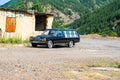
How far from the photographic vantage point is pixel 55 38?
32.7 metres

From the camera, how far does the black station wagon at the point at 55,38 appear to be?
1257 inches

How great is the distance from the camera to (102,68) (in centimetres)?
1661

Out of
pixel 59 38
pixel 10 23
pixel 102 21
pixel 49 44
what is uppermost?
pixel 102 21

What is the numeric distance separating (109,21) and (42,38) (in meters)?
109

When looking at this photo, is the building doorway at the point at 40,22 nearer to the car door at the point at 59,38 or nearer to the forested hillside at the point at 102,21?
the car door at the point at 59,38

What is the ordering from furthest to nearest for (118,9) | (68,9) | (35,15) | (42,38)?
(68,9) < (118,9) < (35,15) < (42,38)

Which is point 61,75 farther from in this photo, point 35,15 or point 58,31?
point 35,15

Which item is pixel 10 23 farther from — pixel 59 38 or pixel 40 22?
pixel 40 22

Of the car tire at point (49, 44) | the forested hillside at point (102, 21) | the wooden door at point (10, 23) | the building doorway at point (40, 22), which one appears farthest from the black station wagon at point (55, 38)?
the forested hillside at point (102, 21)

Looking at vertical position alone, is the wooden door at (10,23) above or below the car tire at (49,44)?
above

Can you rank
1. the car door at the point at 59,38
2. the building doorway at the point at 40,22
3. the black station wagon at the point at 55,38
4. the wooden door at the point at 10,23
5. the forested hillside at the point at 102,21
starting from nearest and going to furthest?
the black station wagon at the point at 55,38
the car door at the point at 59,38
the wooden door at the point at 10,23
the building doorway at the point at 40,22
the forested hillside at the point at 102,21

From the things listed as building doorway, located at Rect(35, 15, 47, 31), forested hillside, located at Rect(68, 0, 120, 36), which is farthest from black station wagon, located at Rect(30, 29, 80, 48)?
forested hillside, located at Rect(68, 0, 120, 36)

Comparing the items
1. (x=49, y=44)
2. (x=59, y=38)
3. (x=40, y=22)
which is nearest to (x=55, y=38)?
(x=59, y=38)

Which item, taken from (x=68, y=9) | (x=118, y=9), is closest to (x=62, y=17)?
(x=68, y=9)
